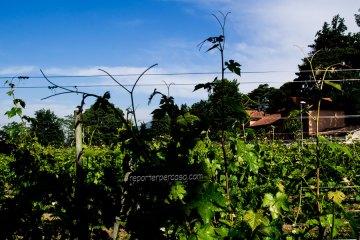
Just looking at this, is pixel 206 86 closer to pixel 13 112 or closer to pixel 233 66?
pixel 233 66

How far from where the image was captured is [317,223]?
9.89ft

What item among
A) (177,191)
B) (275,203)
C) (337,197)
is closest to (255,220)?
(275,203)

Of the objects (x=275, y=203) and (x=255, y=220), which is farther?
(x=275, y=203)

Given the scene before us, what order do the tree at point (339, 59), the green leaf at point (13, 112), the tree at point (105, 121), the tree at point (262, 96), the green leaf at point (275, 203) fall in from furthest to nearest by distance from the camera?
the tree at point (339, 59) → the green leaf at point (13, 112) → the tree at point (262, 96) → the green leaf at point (275, 203) → the tree at point (105, 121)

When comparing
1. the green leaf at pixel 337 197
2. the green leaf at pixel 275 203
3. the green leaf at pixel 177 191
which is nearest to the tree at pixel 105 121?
the green leaf at pixel 177 191

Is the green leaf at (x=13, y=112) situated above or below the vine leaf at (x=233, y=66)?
below

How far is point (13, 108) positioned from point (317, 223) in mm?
3538

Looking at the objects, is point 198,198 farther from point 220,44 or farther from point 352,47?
point 352,47

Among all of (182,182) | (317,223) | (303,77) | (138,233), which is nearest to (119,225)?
(138,233)

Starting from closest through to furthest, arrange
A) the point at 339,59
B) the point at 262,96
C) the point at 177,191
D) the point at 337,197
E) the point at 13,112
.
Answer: the point at 177,191, the point at 337,197, the point at 13,112, the point at 262,96, the point at 339,59

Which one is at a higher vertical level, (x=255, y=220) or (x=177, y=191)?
(x=177, y=191)

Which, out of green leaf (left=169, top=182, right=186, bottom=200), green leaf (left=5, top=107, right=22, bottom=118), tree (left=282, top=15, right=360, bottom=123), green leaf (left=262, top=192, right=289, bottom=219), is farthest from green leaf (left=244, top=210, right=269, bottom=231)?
tree (left=282, top=15, right=360, bottom=123)

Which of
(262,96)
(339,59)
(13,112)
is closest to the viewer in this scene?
(13,112)

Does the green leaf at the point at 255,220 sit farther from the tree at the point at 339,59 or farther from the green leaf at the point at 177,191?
the tree at the point at 339,59
